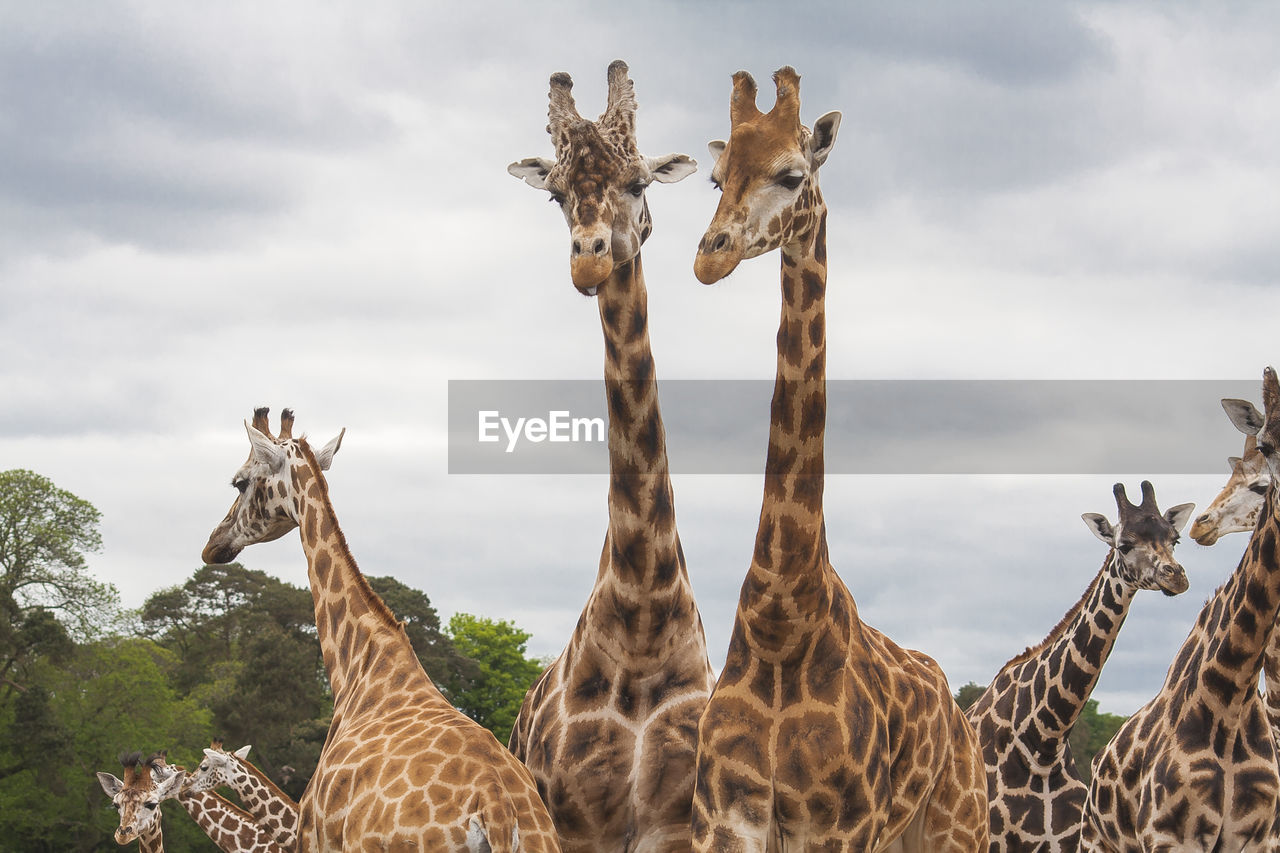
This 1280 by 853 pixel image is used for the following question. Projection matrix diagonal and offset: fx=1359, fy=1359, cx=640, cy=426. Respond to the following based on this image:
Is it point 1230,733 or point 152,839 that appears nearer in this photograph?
point 1230,733

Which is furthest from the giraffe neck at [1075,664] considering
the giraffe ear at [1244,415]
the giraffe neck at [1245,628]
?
the giraffe ear at [1244,415]

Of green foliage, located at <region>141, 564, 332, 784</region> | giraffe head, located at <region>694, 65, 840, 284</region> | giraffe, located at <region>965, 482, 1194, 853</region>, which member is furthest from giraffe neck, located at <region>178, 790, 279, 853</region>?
green foliage, located at <region>141, 564, 332, 784</region>

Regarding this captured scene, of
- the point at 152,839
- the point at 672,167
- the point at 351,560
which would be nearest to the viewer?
the point at 672,167

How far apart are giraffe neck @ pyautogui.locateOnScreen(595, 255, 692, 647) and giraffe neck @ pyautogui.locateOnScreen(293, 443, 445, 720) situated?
1.70m

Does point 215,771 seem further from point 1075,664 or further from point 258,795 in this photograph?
point 1075,664

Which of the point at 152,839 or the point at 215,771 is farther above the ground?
the point at 215,771

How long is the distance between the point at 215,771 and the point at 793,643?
13000 mm

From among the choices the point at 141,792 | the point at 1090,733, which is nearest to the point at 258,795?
the point at 141,792

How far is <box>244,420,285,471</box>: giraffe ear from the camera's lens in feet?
33.2

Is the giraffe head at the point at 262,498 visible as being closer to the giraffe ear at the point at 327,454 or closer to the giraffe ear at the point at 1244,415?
the giraffe ear at the point at 327,454

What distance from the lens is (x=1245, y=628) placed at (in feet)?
29.9

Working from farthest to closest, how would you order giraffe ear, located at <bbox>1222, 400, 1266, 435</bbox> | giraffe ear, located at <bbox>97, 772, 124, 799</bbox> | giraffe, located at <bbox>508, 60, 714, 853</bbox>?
giraffe ear, located at <bbox>97, 772, 124, 799</bbox>, giraffe ear, located at <bbox>1222, 400, 1266, 435</bbox>, giraffe, located at <bbox>508, 60, 714, 853</bbox>

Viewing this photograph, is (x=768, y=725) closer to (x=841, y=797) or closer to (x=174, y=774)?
(x=841, y=797)

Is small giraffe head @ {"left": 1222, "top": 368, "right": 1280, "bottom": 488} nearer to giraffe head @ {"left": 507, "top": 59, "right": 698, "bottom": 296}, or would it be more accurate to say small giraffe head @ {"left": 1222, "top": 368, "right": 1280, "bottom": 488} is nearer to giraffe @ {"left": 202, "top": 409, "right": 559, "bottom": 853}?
giraffe head @ {"left": 507, "top": 59, "right": 698, "bottom": 296}
